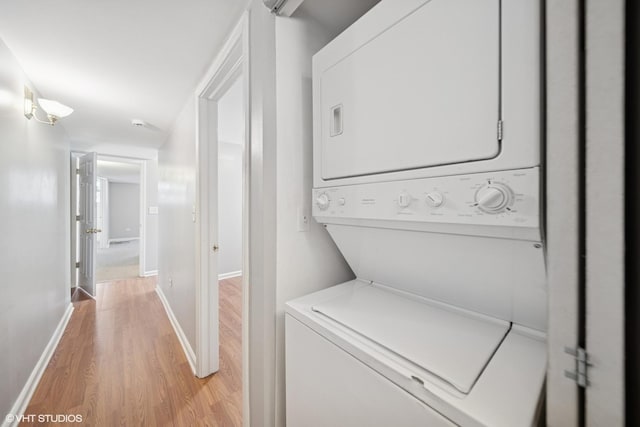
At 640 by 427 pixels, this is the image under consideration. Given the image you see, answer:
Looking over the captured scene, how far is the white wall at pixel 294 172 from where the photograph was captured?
1.05 meters

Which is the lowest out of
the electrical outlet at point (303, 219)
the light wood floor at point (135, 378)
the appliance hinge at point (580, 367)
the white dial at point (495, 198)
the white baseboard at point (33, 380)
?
the light wood floor at point (135, 378)

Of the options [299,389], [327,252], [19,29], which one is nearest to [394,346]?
[299,389]

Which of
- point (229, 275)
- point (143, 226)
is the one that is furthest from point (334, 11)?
point (143, 226)

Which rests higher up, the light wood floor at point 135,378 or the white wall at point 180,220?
the white wall at point 180,220

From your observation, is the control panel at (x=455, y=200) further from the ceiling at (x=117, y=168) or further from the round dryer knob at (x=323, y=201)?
the ceiling at (x=117, y=168)

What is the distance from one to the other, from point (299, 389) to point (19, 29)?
234 centimetres

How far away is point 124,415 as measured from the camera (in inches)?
61.9

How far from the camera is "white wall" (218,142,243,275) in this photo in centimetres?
436

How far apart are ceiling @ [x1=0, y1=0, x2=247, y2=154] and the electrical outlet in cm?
108

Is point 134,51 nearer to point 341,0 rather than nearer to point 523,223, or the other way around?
point 341,0

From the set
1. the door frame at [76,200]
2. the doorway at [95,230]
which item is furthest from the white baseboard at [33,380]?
the door frame at [76,200]

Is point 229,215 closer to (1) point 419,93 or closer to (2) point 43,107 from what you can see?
(2) point 43,107

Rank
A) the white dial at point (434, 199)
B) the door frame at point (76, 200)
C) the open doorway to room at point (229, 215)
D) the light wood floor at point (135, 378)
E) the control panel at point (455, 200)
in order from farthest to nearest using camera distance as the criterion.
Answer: the door frame at point (76, 200)
the open doorway to room at point (229, 215)
the light wood floor at point (135, 378)
the white dial at point (434, 199)
the control panel at point (455, 200)

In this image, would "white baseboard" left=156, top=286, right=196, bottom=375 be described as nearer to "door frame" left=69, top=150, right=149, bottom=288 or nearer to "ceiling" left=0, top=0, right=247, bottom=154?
"door frame" left=69, top=150, right=149, bottom=288
